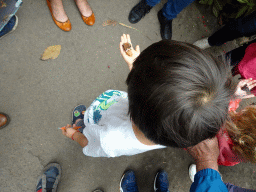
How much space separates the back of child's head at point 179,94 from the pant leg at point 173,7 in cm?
130

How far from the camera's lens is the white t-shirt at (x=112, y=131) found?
32.7 inches

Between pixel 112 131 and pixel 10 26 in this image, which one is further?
pixel 10 26

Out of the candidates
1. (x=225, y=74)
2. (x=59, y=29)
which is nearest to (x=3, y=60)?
(x=59, y=29)

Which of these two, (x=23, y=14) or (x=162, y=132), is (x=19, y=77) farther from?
(x=162, y=132)

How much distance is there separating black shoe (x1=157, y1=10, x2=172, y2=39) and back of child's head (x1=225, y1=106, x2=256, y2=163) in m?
1.24

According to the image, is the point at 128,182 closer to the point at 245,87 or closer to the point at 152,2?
the point at 245,87

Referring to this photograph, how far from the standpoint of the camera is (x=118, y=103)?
42.1 inches

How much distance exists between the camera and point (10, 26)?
1.52 m

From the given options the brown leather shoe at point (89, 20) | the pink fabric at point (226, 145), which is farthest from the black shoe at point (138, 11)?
the pink fabric at point (226, 145)

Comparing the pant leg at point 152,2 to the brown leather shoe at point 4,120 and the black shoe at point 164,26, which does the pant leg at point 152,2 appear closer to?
the black shoe at point 164,26

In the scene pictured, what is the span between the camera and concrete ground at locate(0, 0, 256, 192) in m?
1.49

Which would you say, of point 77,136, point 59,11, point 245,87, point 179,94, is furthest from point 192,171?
point 59,11

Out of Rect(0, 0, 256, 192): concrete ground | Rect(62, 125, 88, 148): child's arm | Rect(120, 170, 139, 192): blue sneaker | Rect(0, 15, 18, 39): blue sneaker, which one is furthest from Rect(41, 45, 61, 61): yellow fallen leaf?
Rect(120, 170, 139, 192): blue sneaker

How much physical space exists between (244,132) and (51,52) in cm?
181
